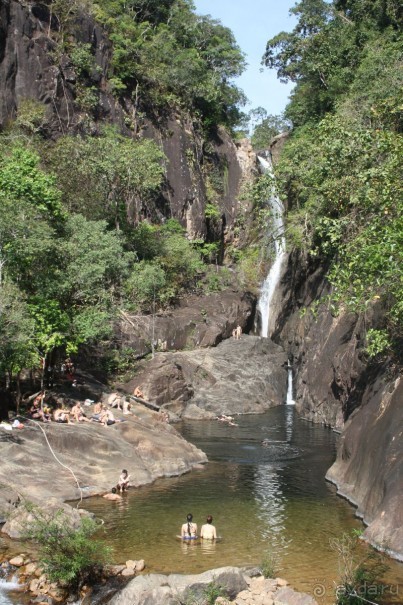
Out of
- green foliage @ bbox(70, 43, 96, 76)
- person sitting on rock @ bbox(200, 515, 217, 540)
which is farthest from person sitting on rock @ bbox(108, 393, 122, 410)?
green foliage @ bbox(70, 43, 96, 76)

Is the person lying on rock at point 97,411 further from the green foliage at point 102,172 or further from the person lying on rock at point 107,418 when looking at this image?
the green foliage at point 102,172

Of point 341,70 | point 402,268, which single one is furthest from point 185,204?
point 402,268

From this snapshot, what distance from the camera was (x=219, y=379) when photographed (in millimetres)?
35875

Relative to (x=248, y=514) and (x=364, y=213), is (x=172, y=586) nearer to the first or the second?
(x=248, y=514)

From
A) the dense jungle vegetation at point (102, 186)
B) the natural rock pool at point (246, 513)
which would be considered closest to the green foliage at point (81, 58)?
the dense jungle vegetation at point (102, 186)

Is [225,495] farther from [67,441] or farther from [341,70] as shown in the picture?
[341,70]

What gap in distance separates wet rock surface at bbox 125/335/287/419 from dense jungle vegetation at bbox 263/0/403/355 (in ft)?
22.6

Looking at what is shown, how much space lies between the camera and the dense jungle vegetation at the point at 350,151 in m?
18.2

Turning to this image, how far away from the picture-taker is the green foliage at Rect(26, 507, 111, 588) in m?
12.3

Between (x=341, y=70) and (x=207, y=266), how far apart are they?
15726 millimetres

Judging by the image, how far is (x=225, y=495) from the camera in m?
19.2

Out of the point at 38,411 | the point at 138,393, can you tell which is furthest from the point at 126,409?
the point at 138,393

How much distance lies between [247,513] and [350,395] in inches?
418

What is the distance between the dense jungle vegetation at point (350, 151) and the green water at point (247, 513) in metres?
4.87
